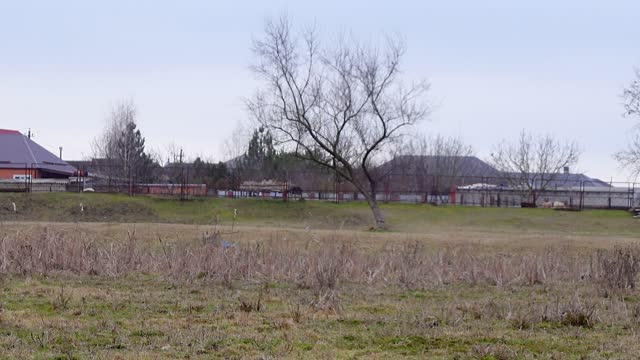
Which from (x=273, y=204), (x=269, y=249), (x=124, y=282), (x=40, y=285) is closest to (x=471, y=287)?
(x=269, y=249)

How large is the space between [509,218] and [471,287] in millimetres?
29203

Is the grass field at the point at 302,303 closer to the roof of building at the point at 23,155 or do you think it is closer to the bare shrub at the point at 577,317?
the bare shrub at the point at 577,317

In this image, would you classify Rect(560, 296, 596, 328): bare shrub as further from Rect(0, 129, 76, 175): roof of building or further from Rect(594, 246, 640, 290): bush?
Rect(0, 129, 76, 175): roof of building

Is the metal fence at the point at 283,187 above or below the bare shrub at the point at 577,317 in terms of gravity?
above

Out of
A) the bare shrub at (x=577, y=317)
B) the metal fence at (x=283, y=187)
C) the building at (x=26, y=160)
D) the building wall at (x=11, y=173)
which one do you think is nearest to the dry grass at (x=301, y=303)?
the bare shrub at (x=577, y=317)

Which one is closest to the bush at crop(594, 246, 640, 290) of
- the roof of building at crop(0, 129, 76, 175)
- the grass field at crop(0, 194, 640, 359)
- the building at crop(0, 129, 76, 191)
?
the grass field at crop(0, 194, 640, 359)

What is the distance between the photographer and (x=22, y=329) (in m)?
6.95

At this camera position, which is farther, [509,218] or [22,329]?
[509,218]

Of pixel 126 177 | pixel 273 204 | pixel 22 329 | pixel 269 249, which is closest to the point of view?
pixel 22 329

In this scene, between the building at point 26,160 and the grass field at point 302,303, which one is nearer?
the grass field at point 302,303

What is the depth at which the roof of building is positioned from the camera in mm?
54094

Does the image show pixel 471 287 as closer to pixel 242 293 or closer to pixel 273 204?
pixel 242 293

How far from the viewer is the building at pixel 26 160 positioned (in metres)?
53.2

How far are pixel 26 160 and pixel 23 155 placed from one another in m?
0.80
